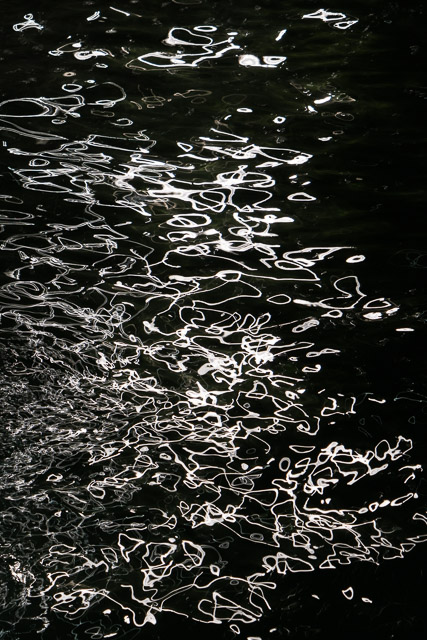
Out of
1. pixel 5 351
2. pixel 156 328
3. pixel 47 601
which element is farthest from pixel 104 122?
pixel 47 601

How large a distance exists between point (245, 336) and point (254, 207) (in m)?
0.39

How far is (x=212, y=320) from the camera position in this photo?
219 cm

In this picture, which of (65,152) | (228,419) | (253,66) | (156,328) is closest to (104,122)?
(65,152)

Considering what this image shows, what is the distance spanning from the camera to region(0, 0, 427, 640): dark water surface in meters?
1.86

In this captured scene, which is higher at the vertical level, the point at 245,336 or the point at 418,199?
the point at 418,199

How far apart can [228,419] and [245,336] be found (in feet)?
0.94

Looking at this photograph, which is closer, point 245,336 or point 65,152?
point 65,152

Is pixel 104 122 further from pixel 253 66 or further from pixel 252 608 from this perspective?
pixel 252 608

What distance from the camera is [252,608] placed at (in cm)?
225

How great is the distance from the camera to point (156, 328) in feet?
7.24

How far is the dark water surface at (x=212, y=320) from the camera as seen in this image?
73.0 inches

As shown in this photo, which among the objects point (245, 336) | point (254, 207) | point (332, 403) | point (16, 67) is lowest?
point (332, 403)

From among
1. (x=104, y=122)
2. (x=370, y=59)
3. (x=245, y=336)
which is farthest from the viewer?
(x=245, y=336)

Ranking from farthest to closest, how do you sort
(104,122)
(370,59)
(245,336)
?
1. (245,336)
2. (104,122)
3. (370,59)
